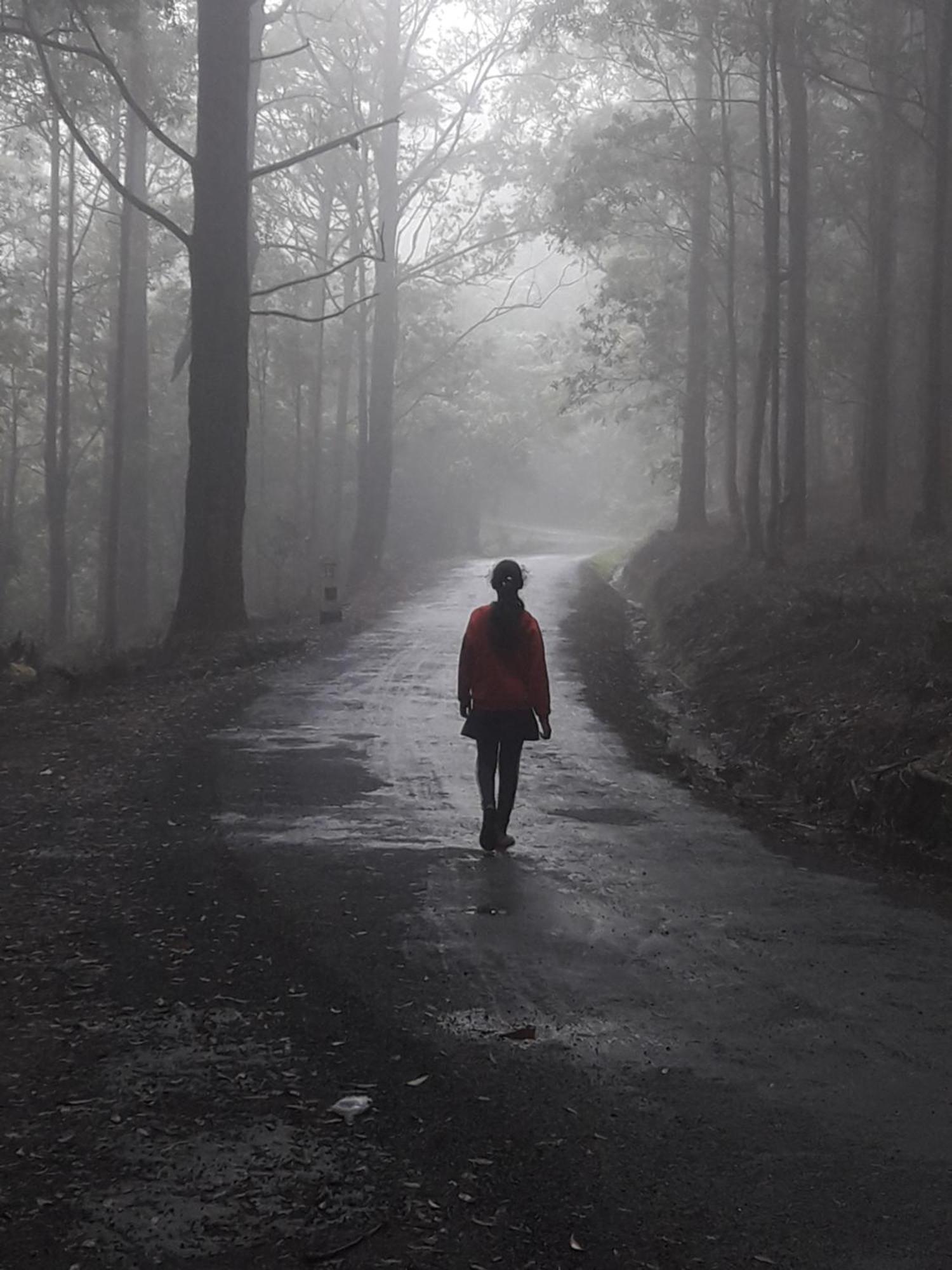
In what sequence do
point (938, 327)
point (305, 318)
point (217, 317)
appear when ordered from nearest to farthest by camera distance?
point (217, 317)
point (938, 327)
point (305, 318)

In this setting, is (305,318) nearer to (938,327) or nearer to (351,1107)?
(938,327)

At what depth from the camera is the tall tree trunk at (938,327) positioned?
18719 mm

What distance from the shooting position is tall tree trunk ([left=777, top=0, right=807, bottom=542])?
2159cm

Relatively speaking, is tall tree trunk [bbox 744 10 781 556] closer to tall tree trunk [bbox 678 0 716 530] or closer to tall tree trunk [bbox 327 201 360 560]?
tall tree trunk [bbox 678 0 716 530]

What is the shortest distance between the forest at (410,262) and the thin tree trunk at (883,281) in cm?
8

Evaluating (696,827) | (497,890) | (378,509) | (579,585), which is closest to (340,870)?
(497,890)

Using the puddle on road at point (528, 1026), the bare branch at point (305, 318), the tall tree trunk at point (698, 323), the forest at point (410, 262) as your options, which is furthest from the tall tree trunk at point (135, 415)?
the puddle on road at point (528, 1026)

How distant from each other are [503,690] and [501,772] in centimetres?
54

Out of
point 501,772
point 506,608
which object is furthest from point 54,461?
point 501,772

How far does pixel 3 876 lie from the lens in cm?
713

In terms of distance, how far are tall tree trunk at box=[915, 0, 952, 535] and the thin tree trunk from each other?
292cm

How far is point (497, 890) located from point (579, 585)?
81.0 feet

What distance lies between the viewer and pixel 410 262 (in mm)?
39688

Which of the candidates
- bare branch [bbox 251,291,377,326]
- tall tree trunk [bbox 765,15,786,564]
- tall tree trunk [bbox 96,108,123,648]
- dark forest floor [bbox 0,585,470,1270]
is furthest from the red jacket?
tall tree trunk [bbox 96,108,123,648]
